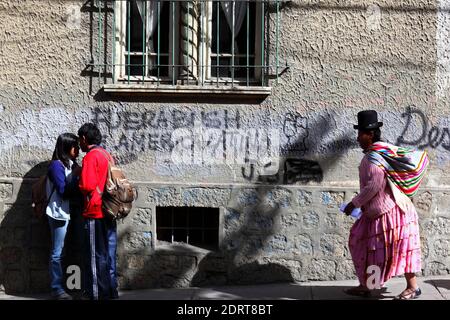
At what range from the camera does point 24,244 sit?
7.95m

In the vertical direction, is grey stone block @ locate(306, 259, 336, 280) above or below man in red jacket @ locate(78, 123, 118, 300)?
below

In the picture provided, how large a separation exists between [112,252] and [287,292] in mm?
1737

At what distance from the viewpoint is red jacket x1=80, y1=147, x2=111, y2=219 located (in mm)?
7012

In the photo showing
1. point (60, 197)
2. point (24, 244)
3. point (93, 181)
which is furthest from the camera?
point (24, 244)

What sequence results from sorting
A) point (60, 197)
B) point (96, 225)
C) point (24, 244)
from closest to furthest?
point (96, 225) → point (60, 197) → point (24, 244)

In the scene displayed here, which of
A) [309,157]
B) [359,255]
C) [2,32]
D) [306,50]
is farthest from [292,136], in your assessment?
[2,32]

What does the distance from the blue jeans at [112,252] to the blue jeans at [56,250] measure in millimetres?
516

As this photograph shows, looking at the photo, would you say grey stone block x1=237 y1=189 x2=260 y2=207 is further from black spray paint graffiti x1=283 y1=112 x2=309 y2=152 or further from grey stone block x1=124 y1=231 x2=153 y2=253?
grey stone block x1=124 y1=231 x2=153 y2=253

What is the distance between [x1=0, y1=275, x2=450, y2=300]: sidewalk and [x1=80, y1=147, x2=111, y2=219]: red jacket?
101cm

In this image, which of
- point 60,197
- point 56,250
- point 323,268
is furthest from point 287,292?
point 60,197

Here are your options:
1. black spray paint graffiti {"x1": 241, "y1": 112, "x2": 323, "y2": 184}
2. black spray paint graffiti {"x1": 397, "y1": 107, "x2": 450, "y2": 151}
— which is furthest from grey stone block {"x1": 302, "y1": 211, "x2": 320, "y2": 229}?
black spray paint graffiti {"x1": 397, "y1": 107, "x2": 450, "y2": 151}

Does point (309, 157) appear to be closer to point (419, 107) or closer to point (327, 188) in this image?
point (327, 188)

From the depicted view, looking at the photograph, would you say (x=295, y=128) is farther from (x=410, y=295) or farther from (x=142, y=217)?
(x=410, y=295)

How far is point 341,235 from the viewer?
7816mm
